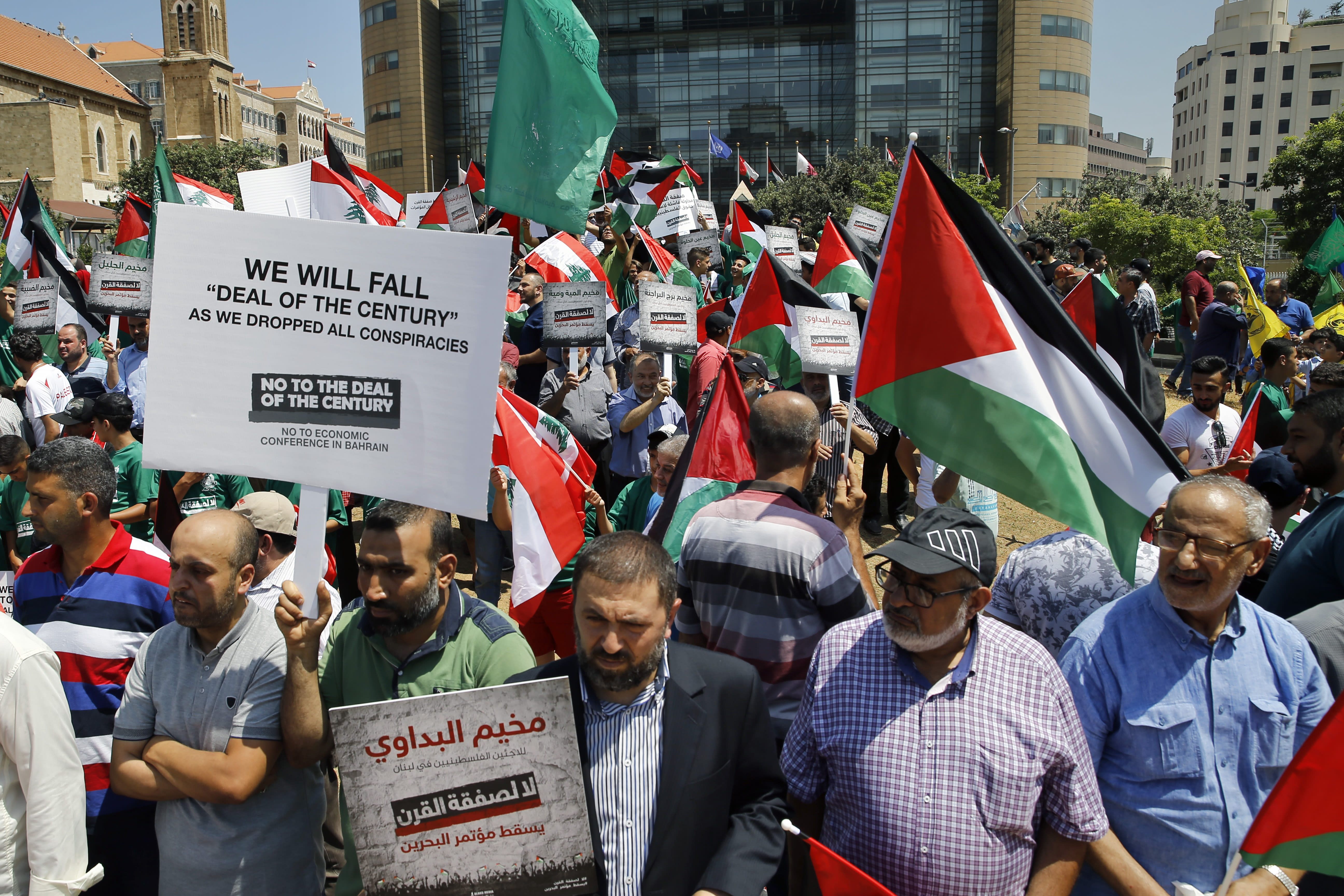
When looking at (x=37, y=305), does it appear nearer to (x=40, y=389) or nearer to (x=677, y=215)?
(x=40, y=389)

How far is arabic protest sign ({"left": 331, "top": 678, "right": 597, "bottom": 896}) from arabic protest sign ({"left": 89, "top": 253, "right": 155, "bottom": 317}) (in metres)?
7.23

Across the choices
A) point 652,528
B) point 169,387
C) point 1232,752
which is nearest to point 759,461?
point 652,528

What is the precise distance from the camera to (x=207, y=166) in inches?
2378

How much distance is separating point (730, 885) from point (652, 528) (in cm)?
202

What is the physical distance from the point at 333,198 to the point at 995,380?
27.3 ft

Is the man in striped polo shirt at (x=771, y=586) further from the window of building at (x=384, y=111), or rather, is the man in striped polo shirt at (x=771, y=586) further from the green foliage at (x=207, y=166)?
the window of building at (x=384, y=111)

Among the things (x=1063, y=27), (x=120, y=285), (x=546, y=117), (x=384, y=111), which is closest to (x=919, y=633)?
(x=546, y=117)

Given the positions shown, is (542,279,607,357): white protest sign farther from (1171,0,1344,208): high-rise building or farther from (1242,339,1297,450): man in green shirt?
(1171,0,1344,208): high-rise building

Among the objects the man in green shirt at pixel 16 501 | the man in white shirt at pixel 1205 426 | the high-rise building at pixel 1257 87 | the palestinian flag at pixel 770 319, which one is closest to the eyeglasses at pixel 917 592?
the palestinian flag at pixel 770 319

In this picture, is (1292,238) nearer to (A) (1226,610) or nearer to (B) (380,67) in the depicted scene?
(A) (1226,610)

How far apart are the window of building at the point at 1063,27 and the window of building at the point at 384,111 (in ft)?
148

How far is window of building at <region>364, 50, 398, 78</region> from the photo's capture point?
70938mm

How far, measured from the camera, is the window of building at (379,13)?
70625 millimetres

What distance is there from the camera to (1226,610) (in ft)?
8.40
